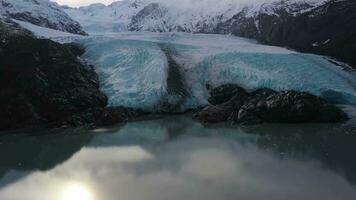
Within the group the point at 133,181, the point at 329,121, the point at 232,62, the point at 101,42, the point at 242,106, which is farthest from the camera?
the point at 101,42

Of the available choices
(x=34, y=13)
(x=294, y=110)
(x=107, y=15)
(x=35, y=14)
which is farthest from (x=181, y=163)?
(x=107, y=15)

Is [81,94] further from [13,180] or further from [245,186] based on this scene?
[245,186]

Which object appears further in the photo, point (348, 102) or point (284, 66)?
point (284, 66)

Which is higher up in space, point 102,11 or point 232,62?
point 232,62

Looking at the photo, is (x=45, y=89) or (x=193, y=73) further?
(x=193, y=73)

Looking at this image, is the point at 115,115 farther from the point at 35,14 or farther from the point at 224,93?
the point at 35,14

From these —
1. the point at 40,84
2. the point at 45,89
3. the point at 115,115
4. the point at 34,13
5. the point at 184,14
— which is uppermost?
the point at 34,13

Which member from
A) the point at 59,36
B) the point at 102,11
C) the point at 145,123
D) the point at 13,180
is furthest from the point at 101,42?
the point at 102,11
